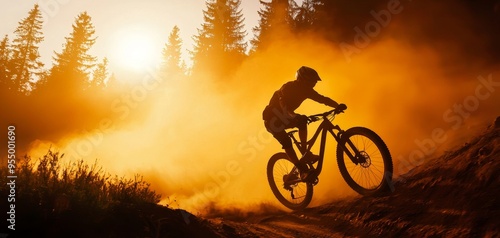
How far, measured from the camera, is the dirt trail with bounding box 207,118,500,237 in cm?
386

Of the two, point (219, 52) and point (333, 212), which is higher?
point (219, 52)

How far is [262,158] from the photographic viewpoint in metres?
12.7

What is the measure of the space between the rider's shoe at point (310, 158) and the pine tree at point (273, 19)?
79.3 ft

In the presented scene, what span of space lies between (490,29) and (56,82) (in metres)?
44.3

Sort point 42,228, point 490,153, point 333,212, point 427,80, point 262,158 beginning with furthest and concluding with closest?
point 262,158, point 427,80, point 333,212, point 490,153, point 42,228

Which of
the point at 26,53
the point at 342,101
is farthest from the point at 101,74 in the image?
the point at 342,101

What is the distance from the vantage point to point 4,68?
42438 mm

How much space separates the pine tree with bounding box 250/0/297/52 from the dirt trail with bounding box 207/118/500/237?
24870 mm

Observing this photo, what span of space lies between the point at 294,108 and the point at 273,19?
29505 millimetres

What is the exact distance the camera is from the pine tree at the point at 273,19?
99.8 ft

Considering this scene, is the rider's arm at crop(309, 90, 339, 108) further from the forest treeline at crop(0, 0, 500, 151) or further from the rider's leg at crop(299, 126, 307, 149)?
Result: the forest treeline at crop(0, 0, 500, 151)

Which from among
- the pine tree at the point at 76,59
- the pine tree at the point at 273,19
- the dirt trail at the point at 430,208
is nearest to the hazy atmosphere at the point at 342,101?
the dirt trail at the point at 430,208

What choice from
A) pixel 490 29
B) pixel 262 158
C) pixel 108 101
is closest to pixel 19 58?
pixel 108 101

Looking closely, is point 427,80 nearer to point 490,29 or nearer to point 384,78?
point 384,78
